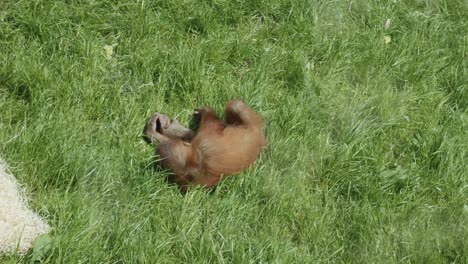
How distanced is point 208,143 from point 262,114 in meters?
0.46

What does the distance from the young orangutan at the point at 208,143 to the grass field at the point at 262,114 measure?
0.09 m

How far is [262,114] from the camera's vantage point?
4.63 m

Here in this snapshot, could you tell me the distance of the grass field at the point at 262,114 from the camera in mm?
3830

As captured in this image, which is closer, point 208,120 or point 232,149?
point 232,149

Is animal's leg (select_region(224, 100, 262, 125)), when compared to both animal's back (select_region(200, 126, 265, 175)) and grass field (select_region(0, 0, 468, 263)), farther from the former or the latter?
grass field (select_region(0, 0, 468, 263))

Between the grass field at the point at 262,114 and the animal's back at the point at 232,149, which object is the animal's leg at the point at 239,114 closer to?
the animal's back at the point at 232,149

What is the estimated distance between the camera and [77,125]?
417 centimetres

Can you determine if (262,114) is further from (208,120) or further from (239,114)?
(208,120)

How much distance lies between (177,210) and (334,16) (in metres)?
2.31

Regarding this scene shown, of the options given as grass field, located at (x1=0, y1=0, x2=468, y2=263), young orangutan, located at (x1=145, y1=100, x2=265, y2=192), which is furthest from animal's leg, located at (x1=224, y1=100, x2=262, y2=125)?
grass field, located at (x1=0, y1=0, x2=468, y2=263)

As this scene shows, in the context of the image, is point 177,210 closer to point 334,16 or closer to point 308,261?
point 308,261

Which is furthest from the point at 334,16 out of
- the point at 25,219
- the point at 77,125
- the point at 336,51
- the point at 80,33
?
the point at 25,219

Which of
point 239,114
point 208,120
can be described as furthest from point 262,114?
point 208,120

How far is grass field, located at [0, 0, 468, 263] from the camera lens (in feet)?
12.6
